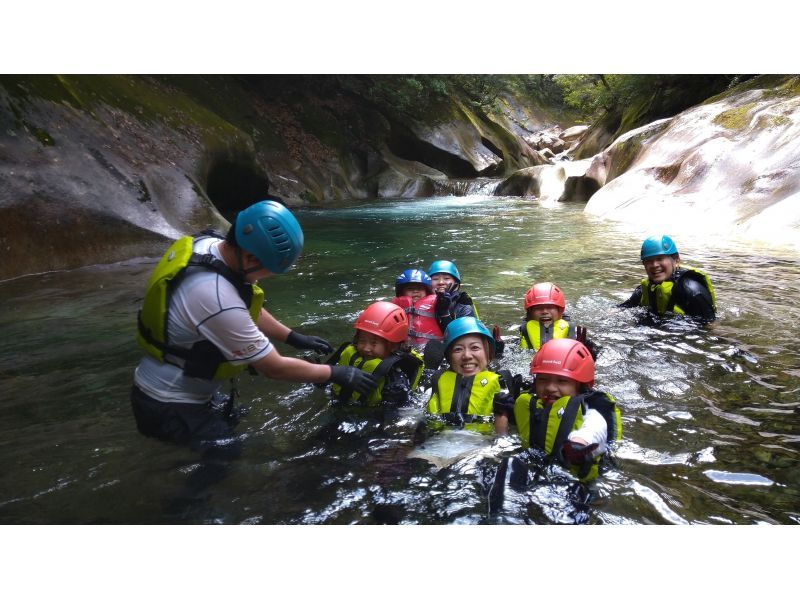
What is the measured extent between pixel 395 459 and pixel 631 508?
1656mm

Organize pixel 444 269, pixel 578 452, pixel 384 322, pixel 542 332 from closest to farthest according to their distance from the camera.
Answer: pixel 578 452 < pixel 384 322 < pixel 542 332 < pixel 444 269

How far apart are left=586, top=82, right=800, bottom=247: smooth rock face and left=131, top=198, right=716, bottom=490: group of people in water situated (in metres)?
9.22

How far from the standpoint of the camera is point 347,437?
4.57 meters

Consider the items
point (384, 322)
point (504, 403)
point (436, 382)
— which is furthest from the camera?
point (384, 322)

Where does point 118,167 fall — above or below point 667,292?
above

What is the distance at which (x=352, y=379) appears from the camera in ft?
13.2

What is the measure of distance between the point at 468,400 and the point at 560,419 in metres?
0.93

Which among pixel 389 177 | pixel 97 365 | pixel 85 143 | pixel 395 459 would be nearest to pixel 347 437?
pixel 395 459

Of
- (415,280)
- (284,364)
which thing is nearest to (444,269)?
(415,280)

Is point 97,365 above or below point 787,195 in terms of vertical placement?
below

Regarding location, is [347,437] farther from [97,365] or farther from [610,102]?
[610,102]

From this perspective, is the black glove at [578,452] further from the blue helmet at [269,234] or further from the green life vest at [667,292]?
the green life vest at [667,292]

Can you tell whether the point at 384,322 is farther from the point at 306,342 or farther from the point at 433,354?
the point at 433,354

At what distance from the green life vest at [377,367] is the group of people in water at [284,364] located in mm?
12
